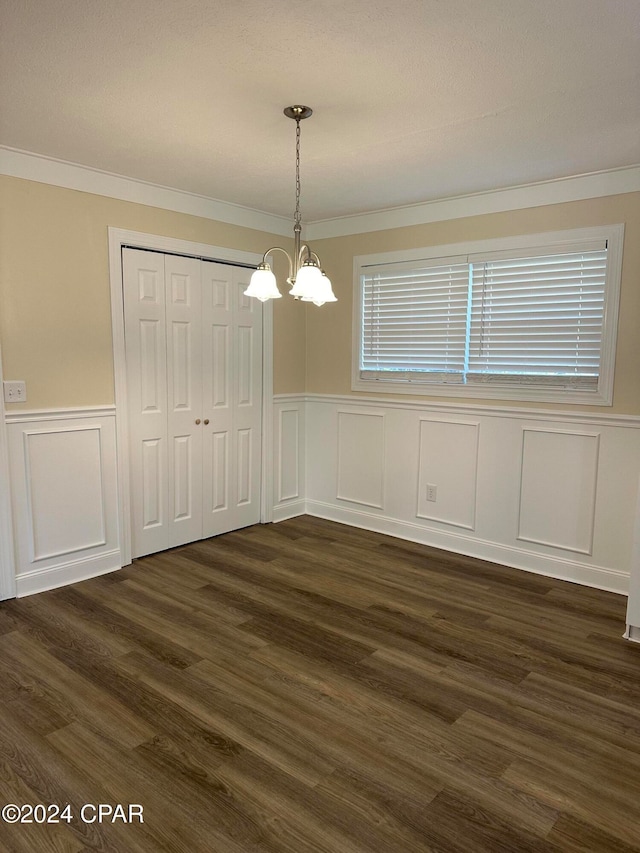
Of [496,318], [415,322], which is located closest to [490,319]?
[496,318]

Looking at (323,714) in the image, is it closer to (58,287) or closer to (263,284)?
(263,284)

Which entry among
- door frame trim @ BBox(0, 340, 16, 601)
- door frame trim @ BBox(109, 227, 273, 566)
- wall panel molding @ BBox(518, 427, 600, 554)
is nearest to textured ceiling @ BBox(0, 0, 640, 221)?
door frame trim @ BBox(109, 227, 273, 566)

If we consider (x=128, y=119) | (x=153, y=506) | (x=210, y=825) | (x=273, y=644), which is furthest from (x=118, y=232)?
(x=210, y=825)

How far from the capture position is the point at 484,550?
4.07 metres

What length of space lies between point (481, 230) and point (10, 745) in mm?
3817

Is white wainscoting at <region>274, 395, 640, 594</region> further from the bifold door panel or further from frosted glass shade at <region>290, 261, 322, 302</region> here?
frosted glass shade at <region>290, 261, 322, 302</region>

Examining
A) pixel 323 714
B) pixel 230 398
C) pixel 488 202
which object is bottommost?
pixel 323 714

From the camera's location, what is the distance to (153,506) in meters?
4.04

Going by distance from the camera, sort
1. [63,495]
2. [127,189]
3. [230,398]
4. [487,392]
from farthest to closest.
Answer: [230,398], [487,392], [127,189], [63,495]

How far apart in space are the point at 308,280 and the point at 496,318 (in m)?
2.02

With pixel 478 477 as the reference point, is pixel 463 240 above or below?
above

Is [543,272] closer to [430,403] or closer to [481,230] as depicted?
[481,230]

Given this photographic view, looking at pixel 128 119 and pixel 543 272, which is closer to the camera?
pixel 128 119

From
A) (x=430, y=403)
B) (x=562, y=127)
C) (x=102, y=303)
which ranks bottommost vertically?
(x=430, y=403)
